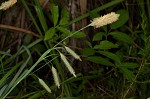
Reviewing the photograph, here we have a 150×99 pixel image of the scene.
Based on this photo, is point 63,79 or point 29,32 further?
point 29,32

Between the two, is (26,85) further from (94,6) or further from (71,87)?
(94,6)

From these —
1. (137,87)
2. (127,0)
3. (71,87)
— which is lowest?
(137,87)

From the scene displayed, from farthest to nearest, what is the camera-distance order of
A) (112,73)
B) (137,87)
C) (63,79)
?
(112,73) → (137,87) → (63,79)

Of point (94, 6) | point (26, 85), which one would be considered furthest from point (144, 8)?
point (26, 85)

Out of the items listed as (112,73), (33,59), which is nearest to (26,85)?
(33,59)

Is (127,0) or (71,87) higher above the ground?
(127,0)

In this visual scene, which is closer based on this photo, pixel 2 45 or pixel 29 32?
pixel 29 32

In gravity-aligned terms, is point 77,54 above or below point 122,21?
below

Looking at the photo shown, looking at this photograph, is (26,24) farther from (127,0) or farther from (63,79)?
(127,0)

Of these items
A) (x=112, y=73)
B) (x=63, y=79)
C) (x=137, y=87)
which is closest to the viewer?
(x=63, y=79)
